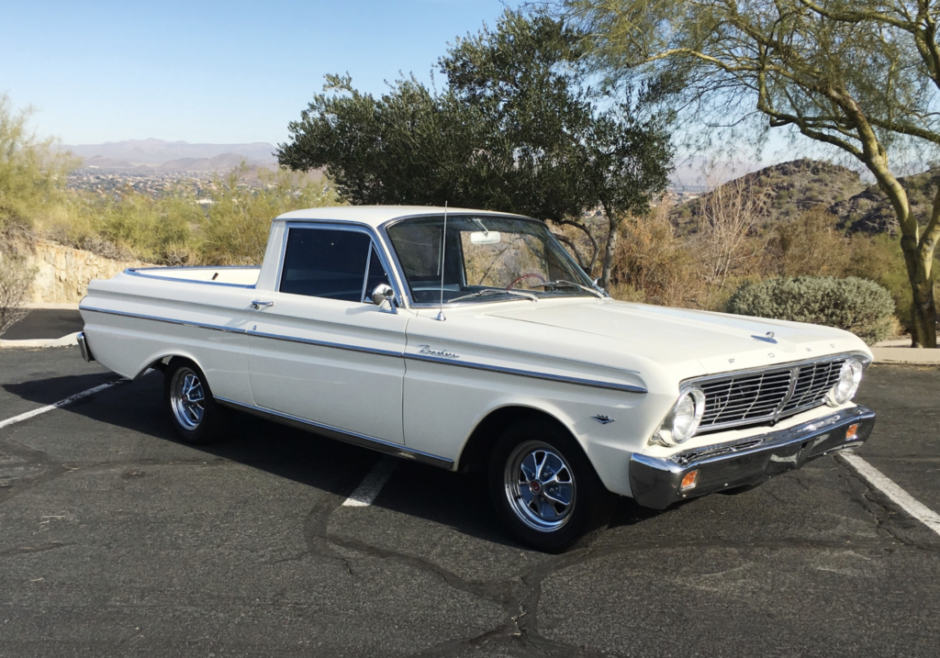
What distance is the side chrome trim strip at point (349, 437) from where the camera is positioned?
15.8ft

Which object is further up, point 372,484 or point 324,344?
point 324,344

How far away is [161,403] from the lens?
315 inches

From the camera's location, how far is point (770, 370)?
4.33 meters

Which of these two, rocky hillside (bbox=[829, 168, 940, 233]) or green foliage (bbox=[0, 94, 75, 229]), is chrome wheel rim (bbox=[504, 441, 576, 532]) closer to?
green foliage (bbox=[0, 94, 75, 229])

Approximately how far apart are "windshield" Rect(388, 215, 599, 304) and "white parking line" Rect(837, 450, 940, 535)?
2213mm

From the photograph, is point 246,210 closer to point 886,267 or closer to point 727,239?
point 727,239

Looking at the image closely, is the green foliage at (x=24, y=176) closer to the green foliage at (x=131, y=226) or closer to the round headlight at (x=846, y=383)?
the green foliage at (x=131, y=226)

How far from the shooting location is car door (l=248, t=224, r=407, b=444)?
4.96m

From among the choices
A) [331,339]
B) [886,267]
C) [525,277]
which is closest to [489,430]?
[331,339]

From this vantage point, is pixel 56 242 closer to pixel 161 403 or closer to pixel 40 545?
pixel 161 403

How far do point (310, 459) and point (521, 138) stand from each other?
7.12 metres

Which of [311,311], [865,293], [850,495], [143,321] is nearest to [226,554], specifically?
[311,311]

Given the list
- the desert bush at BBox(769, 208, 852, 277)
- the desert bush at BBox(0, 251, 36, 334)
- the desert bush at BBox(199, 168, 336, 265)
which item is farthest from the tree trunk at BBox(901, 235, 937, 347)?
the desert bush at BBox(199, 168, 336, 265)

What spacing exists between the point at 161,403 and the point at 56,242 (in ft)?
45.9
